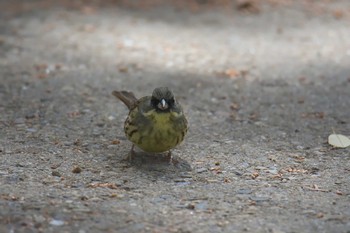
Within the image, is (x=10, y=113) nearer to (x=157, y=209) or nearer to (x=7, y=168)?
(x=7, y=168)

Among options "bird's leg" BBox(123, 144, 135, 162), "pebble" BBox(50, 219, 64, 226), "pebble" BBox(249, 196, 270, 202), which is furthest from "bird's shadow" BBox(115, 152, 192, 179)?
"pebble" BBox(50, 219, 64, 226)

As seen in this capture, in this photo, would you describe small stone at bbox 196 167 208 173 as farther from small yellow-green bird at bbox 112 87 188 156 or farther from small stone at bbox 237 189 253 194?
small stone at bbox 237 189 253 194

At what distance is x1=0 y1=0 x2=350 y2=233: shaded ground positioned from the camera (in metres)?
4.36

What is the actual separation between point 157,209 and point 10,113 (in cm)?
269

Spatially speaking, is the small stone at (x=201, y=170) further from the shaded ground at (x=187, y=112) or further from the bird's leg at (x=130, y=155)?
the bird's leg at (x=130, y=155)

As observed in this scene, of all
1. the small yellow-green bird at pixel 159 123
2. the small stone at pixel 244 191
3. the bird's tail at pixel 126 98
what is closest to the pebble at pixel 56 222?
the small yellow-green bird at pixel 159 123

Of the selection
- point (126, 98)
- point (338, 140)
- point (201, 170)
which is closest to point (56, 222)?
point (201, 170)

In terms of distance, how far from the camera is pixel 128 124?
5133mm

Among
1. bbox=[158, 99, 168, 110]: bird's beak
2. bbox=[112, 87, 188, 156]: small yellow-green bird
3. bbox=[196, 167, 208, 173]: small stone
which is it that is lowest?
bbox=[196, 167, 208, 173]: small stone

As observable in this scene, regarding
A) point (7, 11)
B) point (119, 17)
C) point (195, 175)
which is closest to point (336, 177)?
point (195, 175)

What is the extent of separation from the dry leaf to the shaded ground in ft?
0.35

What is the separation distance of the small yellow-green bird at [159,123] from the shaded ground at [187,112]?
263mm

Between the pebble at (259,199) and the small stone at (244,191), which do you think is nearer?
the pebble at (259,199)

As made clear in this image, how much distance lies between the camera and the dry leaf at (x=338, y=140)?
5.81 metres
